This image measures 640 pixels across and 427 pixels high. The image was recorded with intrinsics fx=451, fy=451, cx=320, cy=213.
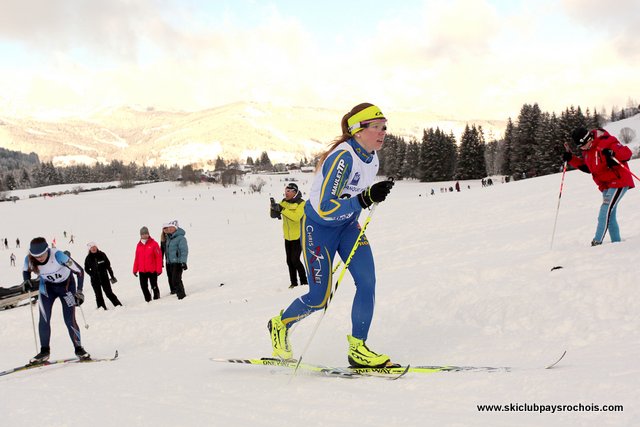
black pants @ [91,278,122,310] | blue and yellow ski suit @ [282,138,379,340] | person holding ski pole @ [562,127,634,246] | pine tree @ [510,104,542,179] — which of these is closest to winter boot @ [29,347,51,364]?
blue and yellow ski suit @ [282,138,379,340]

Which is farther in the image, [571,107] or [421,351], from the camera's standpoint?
[571,107]

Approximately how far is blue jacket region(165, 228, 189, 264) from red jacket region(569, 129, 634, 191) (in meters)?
9.18

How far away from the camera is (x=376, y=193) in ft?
12.6

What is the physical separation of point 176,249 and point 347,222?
8440 millimetres

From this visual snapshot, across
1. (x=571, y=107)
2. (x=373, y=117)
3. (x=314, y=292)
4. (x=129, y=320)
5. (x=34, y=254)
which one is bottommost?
(x=129, y=320)

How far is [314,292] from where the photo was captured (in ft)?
14.5

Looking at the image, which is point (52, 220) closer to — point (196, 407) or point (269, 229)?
point (269, 229)

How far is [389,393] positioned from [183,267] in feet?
30.5

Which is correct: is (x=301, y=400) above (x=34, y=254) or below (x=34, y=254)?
below

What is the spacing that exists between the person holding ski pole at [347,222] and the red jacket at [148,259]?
26.9ft

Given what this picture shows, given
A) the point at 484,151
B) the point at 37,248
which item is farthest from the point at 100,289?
the point at 484,151

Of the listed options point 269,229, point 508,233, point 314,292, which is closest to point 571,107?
point 269,229

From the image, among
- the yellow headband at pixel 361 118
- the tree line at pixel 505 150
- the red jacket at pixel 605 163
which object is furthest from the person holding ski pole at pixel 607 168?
the tree line at pixel 505 150

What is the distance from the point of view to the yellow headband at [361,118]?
422cm
